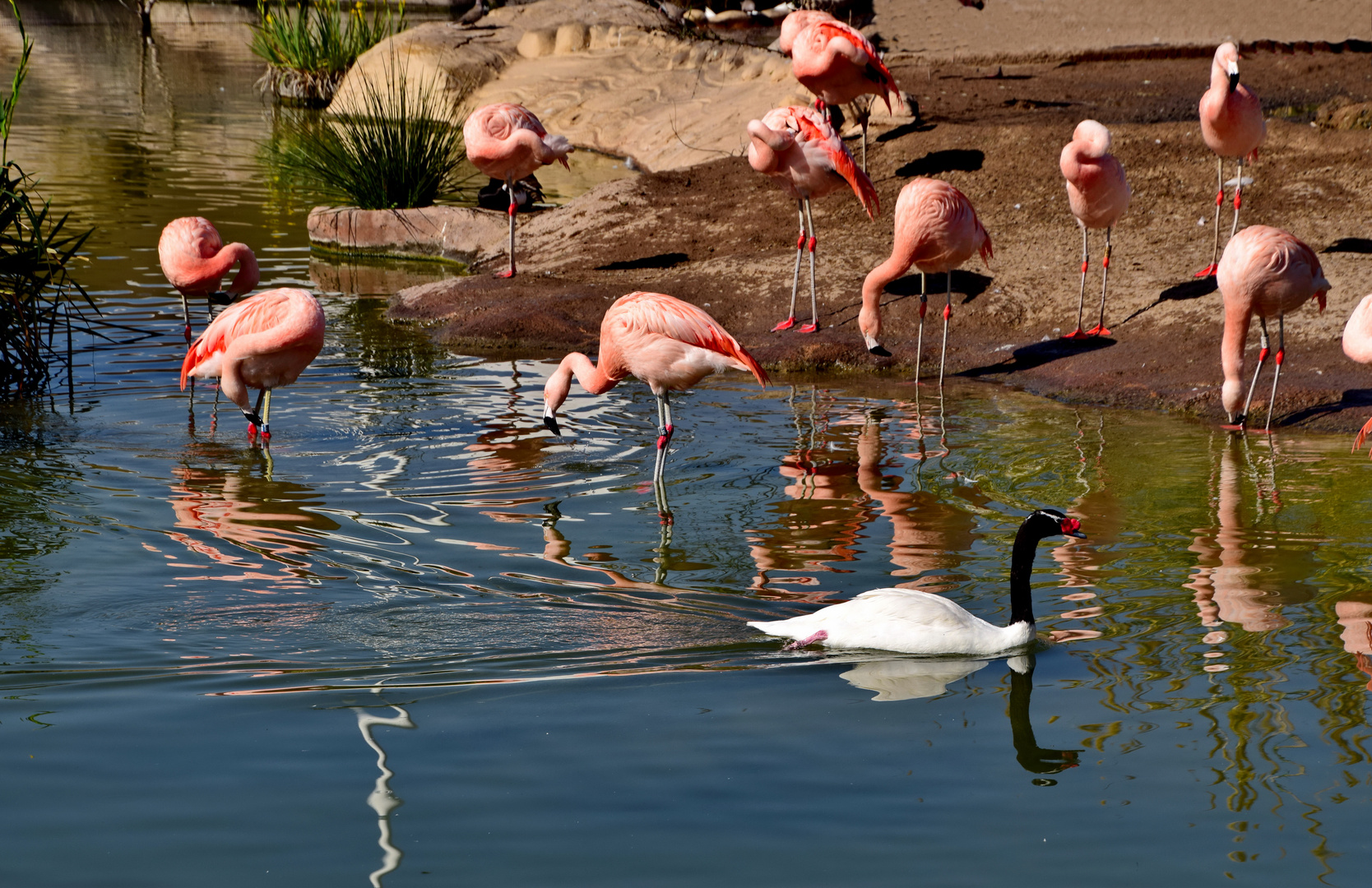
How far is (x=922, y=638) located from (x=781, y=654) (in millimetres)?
423

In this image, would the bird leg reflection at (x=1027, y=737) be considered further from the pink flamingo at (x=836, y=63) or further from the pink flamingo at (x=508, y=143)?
the pink flamingo at (x=508, y=143)

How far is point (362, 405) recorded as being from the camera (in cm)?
775

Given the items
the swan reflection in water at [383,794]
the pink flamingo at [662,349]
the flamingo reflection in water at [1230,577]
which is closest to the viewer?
the swan reflection in water at [383,794]

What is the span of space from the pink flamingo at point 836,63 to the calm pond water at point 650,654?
12.3 ft

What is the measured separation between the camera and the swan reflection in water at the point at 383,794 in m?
3.16

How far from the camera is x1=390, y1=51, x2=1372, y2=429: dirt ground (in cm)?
848

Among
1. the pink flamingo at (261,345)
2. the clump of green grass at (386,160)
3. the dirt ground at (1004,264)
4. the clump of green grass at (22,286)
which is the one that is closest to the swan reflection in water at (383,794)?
the pink flamingo at (261,345)

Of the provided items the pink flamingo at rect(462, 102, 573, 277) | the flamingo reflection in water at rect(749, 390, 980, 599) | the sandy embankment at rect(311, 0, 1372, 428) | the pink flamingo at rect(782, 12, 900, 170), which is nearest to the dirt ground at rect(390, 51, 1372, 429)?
the sandy embankment at rect(311, 0, 1372, 428)

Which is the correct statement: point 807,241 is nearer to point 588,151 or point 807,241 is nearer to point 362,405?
point 362,405

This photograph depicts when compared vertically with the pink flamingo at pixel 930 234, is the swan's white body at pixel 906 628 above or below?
below

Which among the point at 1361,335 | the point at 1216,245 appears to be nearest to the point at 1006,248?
the point at 1216,245

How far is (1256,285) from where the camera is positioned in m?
7.14

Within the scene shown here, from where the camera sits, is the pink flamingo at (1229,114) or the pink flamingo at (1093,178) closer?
the pink flamingo at (1093,178)

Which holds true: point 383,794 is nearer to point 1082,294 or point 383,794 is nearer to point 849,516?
point 849,516
